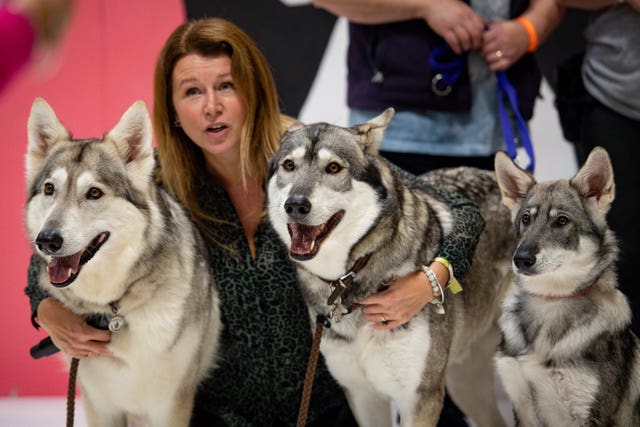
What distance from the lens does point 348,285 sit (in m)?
2.10

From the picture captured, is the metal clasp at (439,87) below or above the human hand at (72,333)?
above

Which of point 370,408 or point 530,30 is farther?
point 530,30

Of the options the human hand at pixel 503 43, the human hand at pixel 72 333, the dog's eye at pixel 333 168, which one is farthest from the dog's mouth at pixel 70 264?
the human hand at pixel 503 43

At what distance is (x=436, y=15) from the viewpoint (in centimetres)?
261

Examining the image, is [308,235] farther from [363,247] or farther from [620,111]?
[620,111]

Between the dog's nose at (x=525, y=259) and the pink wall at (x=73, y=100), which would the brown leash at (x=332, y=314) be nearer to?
the dog's nose at (x=525, y=259)

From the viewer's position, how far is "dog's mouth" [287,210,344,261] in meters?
1.96

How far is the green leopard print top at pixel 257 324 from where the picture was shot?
2426mm

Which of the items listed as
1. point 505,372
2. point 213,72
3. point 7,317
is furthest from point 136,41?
point 505,372

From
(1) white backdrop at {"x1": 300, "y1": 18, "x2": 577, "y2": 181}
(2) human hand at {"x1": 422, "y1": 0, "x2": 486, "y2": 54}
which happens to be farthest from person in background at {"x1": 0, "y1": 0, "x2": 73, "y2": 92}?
(1) white backdrop at {"x1": 300, "y1": 18, "x2": 577, "y2": 181}

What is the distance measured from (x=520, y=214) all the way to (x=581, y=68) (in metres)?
0.92

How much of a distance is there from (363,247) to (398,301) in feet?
0.62

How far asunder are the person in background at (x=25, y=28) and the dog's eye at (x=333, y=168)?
58.4 inches

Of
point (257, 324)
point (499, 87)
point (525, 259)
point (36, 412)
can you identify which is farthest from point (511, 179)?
point (36, 412)
